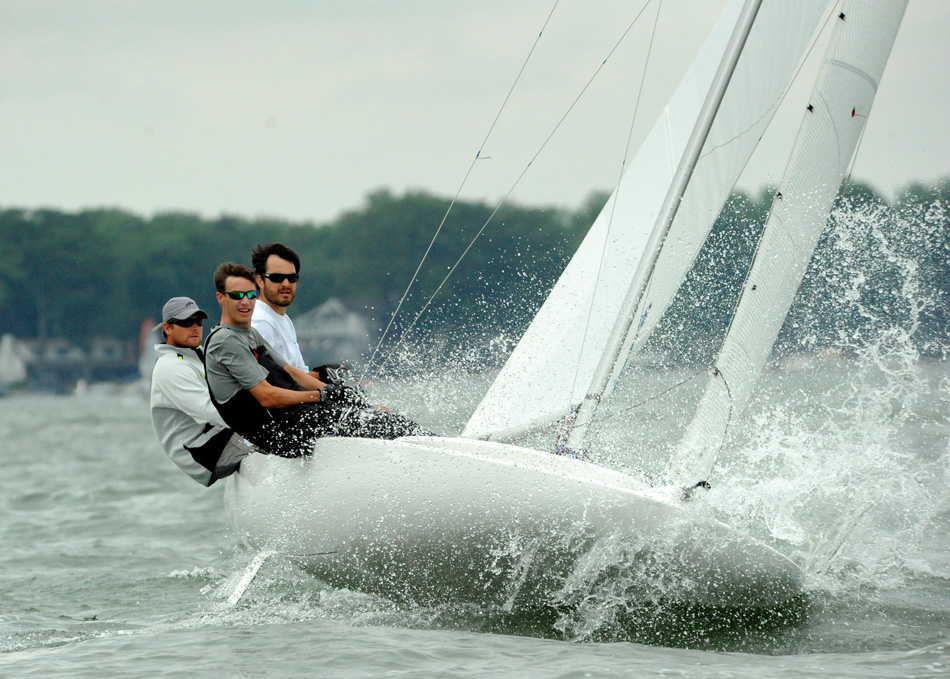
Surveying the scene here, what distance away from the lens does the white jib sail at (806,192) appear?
538 centimetres

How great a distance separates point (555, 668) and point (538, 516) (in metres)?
0.62

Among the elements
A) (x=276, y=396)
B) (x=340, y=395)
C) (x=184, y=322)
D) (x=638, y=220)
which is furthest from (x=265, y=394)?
(x=638, y=220)

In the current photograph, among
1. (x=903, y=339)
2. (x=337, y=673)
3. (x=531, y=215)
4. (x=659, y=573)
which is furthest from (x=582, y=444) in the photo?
(x=531, y=215)

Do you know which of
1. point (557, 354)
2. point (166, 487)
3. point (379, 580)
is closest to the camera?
point (379, 580)

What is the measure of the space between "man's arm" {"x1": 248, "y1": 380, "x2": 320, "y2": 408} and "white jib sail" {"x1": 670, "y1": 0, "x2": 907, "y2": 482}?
1.76 metres

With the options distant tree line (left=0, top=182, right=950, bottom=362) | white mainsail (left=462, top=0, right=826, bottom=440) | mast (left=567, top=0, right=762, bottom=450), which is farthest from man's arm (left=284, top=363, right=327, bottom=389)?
distant tree line (left=0, top=182, right=950, bottom=362)

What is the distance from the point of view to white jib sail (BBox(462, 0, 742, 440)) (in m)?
5.97

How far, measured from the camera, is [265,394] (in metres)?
4.68

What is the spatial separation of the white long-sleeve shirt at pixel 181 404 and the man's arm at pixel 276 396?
15.0 inches

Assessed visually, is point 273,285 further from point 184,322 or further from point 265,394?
point 265,394

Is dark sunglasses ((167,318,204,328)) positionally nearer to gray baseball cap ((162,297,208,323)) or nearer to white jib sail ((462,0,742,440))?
gray baseball cap ((162,297,208,323))

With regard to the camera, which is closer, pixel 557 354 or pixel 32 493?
pixel 557 354

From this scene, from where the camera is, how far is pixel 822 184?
5520 mm

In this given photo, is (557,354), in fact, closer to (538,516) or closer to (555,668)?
(538,516)
